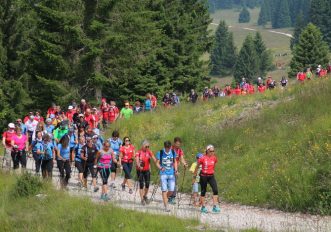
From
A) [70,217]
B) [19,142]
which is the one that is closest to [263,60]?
[19,142]

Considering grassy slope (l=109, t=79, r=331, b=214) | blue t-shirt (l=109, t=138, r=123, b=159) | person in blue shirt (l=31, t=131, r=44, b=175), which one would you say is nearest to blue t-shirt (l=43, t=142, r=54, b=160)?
person in blue shirt (l=31, t=131, r=44, b=175)

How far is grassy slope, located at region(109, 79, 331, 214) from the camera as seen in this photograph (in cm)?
1553

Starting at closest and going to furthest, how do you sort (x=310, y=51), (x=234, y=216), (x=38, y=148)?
(x=234, y=216)
(x=38, y=148)
(x=310, y=51)

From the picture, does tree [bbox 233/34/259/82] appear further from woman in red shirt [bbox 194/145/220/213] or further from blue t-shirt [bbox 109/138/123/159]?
woman in red shirt [bbox 194/145/220/213]

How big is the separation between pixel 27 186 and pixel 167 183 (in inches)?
168

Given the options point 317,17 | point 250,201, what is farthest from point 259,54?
point 250,201

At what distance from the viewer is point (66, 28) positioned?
34.8 m

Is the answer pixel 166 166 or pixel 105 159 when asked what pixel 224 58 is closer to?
pixel 105 159

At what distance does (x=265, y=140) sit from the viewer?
19.1 m

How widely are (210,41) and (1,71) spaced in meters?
19.5

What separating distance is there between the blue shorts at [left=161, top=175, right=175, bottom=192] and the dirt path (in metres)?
0.54

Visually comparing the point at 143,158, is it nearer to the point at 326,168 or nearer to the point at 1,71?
the point at 326,168

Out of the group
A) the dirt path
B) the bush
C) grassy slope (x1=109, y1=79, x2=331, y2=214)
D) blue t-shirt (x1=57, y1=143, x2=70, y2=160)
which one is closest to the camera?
the dirt path

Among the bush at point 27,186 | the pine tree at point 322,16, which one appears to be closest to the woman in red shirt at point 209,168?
the bush at point 27,186
